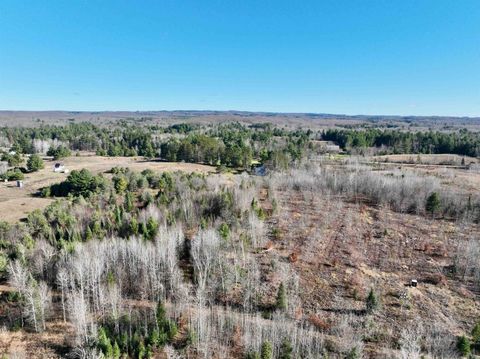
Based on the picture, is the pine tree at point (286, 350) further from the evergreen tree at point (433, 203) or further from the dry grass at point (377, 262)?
the evergreen tree at point (433, 203)

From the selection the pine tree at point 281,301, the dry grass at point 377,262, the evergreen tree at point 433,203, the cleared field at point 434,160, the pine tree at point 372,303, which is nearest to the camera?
the pine tree at point 372,303

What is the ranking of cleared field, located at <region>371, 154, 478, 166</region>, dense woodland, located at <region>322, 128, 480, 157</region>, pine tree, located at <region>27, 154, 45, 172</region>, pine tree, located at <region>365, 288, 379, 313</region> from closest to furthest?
pine tree, located at <region>365, 288, 379, 313</region>
pine tree, located at <region>27, 154, 45, 172</region>
cleared field, located at <region>371, 154, 478, 166</region>
dense woodland, located at <region>322, 128, 480, 157</region>

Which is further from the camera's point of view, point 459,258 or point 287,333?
point 459,258

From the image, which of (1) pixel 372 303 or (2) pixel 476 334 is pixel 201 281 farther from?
(2) pixel 476 334

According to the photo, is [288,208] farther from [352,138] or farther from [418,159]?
[352,138]

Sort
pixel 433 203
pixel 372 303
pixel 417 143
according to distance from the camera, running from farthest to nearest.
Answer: pixel 417 143 → pixel 433 203 → pixel 372 303

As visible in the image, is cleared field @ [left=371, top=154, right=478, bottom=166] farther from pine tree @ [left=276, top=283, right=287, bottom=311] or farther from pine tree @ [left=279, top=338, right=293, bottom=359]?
pine tree @ [left=279, top=338, right=293, bottom=359]

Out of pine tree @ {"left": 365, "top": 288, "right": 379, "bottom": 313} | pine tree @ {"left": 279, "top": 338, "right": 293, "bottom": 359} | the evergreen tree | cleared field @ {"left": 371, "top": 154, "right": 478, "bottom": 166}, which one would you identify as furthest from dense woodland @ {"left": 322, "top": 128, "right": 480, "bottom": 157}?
pine tree @ {"left": 279, "top": 338, "right": 293, "bottom": 359}

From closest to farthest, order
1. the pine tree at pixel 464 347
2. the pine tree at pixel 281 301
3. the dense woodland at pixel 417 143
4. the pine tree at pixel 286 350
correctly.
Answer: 1. the pine tree at pixel 286 350
2. the pine tree at pixel 464 347
3. the pine tree at pixel 281 301
4. the dense woodland at pixel 417 143

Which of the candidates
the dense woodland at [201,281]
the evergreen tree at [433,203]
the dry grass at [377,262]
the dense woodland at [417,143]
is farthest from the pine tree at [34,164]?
the dense woodland at [417,143]

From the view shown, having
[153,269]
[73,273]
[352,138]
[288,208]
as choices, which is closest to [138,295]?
[153,269]

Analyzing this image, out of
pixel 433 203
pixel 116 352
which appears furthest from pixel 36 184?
pixel 433 203
